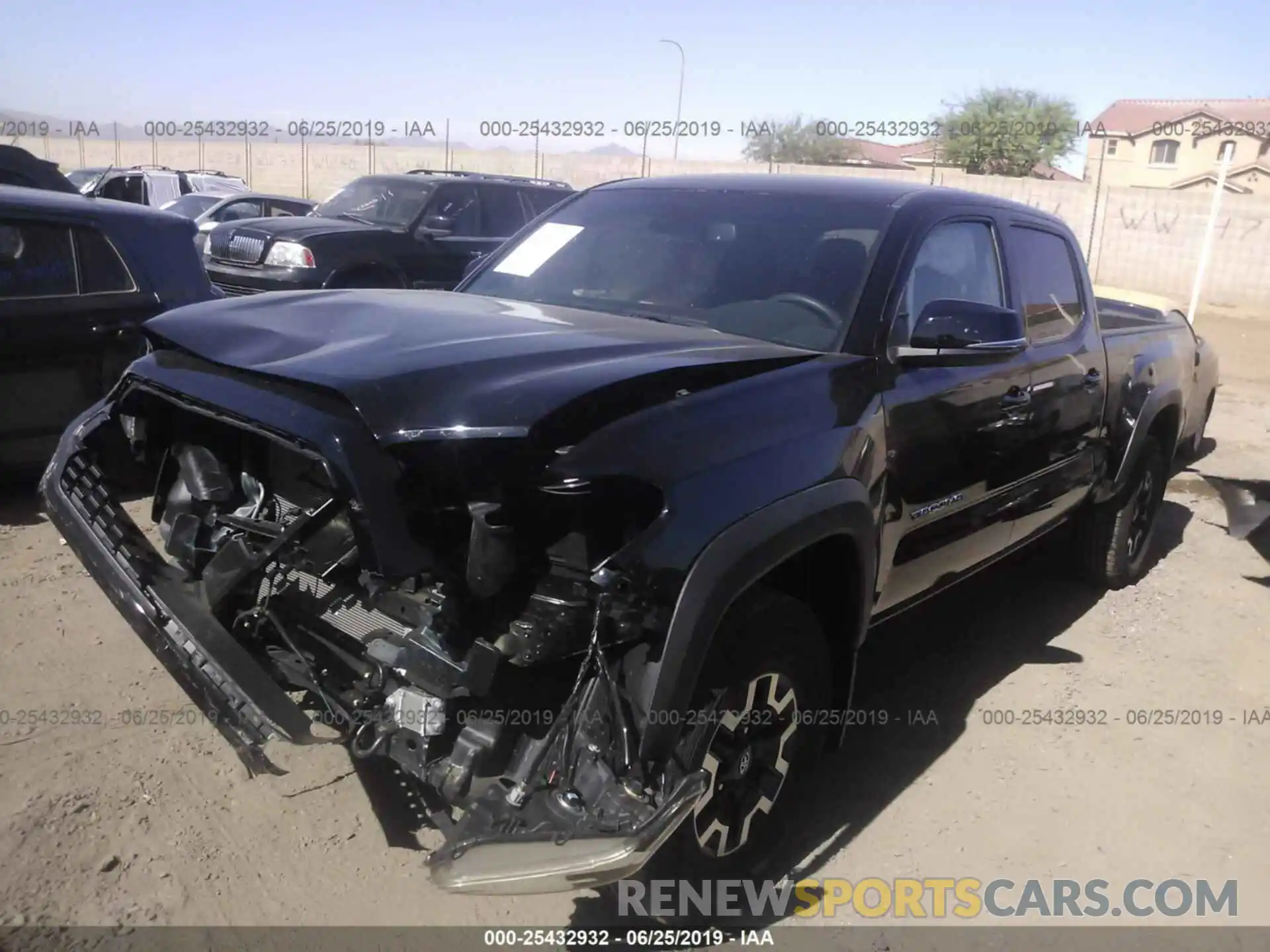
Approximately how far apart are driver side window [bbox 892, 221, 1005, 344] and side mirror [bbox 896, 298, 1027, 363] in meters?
0.08

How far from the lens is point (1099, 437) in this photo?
466 centimetres

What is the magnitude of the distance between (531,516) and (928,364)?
1612 mm

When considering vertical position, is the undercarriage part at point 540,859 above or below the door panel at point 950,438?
below

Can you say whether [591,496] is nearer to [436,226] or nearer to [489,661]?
[489,661]

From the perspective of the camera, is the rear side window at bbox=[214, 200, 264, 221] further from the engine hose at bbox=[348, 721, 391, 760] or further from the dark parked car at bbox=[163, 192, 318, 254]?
the engine hose at bbox=[348, 721, 391, 760]

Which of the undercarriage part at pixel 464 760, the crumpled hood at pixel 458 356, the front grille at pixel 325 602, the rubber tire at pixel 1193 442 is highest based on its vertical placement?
the crumpled hood at pixel 458 356

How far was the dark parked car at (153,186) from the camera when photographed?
1775cm

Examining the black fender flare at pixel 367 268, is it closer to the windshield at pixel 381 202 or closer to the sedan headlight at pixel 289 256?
the sedan headlight at pixel 289 256

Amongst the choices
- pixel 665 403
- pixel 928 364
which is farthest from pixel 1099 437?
pixel 665 403

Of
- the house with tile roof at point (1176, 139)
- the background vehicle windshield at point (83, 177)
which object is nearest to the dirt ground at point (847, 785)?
the background vehicle windshield at point (83, 177)

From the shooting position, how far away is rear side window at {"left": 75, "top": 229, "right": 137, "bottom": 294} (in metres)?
5.57

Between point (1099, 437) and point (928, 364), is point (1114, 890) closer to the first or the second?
point (928, 364)

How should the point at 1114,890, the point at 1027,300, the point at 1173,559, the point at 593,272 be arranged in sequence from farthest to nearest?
1. the point at 1173,559
2. the point at 1027,300
3. the point at 593,272
4. the point at 1114,890

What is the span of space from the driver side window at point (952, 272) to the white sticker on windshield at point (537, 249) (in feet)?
4.30
